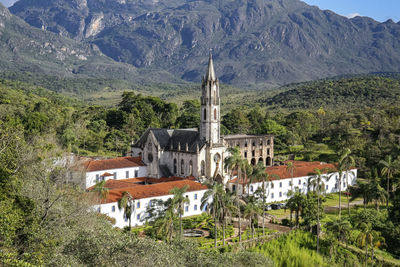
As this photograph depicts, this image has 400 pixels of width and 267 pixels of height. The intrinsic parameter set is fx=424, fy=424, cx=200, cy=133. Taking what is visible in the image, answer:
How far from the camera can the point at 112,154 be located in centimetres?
9794

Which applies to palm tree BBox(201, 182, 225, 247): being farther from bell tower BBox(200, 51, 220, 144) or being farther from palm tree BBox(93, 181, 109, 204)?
bell tower BBox(200, 51, 220, 144)

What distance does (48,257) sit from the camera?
2492cm

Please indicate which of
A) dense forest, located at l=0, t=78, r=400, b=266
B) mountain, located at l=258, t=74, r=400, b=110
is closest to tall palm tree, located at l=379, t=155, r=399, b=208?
dense forest, located at l=0, t=78, r=400, b=266

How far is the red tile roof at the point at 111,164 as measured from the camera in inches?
2530

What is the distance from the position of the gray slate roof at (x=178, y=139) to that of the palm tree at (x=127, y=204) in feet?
55.4

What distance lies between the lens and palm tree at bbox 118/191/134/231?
155 ft

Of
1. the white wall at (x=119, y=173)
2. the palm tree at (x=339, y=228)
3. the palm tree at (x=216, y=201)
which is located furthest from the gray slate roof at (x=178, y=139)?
the palm tree at (x=339, y=228)

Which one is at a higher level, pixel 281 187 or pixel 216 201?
pixel 216 201

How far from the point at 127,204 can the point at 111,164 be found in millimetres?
18508

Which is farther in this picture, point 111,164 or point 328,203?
point 111,164

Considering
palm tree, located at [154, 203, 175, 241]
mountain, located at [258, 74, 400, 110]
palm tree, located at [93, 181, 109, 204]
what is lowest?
palm tree, located at [154, 203, 175, 241]

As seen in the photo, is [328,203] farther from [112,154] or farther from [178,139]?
[112,154]

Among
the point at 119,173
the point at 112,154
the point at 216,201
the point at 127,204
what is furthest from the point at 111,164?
the point at 112,154

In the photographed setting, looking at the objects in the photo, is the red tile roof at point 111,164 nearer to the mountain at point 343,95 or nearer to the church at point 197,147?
the church at point 197,147
